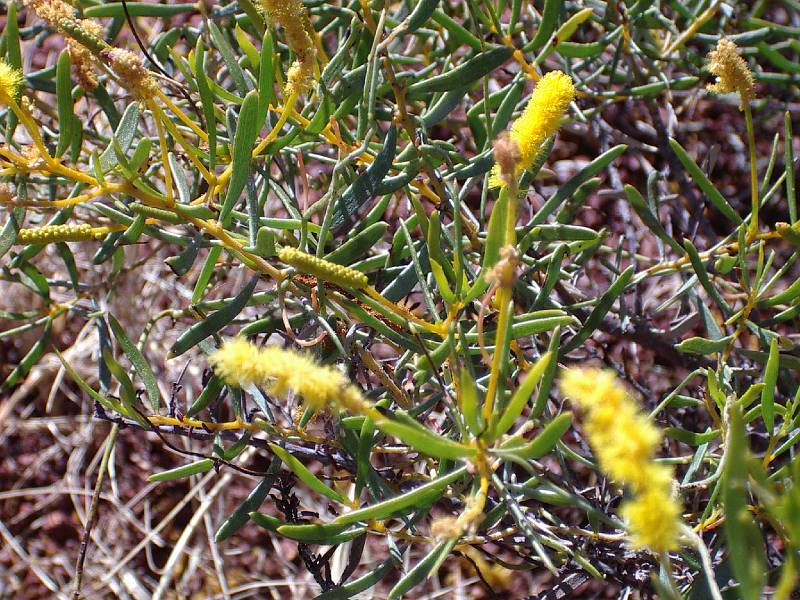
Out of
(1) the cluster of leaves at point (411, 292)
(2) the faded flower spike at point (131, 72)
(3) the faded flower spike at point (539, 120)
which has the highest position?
(2) the faded flower spike at point (131, 72)

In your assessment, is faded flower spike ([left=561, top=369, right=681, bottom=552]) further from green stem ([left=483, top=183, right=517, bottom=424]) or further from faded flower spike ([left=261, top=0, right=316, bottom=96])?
faded flower spike ([left=261, top=0, right=316, bottom=96])

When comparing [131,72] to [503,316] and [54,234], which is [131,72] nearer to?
[54,234]

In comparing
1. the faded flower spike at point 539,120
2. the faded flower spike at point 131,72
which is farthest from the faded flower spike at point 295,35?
the faded flower spike at point 539,120

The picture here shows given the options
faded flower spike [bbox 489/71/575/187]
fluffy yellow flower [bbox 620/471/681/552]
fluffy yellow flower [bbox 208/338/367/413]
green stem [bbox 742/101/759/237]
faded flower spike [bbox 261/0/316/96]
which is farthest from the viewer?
green stem [bbox 742/101/759/237]

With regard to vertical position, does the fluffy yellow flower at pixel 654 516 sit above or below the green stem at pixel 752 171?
below

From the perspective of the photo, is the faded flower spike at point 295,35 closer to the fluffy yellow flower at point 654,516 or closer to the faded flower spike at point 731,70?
the faded flower spike at point 731,70

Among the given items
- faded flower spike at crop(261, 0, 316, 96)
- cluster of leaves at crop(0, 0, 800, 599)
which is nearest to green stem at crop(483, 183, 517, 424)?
cluster of leaves at crop(0, 0, 800, 599)

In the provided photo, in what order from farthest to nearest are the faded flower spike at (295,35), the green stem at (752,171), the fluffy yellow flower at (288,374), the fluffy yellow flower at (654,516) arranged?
the green stem at (752,171) → the faded flower spike at (295,35) → the fluffy yellow flower at (288,374) → the fluffy yellow flower at (654,516)
